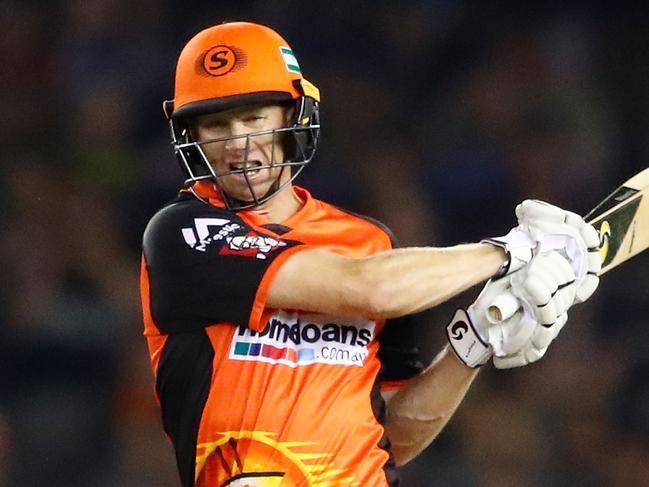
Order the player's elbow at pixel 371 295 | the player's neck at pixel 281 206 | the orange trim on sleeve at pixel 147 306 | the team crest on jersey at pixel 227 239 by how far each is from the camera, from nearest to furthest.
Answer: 1. the player's elbow at pixel 371 295
2. the team crest on jersey at pixel 227 239
3. the orange trim on sleeve at pixel 147 306
4. the player's neck at pixel 281 206

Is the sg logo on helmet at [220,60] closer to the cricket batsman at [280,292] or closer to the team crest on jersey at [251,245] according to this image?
the cricket batsman at [280,292]

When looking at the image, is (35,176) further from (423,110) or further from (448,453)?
(448,453)

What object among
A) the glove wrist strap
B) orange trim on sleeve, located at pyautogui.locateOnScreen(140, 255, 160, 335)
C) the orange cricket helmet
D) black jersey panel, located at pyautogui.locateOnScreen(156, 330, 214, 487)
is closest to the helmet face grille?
the orange cricket helmet

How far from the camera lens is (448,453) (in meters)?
4.91

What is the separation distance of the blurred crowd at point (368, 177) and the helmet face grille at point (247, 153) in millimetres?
2048

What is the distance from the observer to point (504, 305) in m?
2.77

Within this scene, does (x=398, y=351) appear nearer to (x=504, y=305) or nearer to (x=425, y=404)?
(x=425, y=404)

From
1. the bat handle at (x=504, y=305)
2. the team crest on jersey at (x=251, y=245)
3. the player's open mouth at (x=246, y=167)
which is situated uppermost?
the player's open mouth at (x=246, y=167)

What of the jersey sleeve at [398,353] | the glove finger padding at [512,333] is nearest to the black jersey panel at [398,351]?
the jersey sleeve at [398,353]

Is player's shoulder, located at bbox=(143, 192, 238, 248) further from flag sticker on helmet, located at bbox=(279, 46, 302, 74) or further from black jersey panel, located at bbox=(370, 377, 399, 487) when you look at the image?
black jersey panel, located at bbox=(370, 377, 399, 487)

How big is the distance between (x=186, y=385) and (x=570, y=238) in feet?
2.99

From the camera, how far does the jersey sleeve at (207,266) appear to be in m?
2.71

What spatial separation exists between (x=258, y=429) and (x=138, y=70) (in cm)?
295

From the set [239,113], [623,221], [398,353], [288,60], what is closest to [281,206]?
[239,113]
